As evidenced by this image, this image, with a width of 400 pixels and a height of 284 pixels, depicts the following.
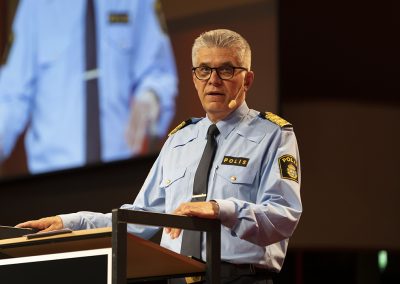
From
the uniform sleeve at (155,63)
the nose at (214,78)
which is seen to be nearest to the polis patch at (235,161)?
the nose at (214,78)

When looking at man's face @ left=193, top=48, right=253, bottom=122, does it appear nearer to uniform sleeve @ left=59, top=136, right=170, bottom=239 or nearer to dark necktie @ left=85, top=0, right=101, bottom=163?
uniform sleeve @ left=59, top=136, right=170, bottom=239

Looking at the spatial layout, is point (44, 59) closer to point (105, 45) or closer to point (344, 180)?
point (105, 45)

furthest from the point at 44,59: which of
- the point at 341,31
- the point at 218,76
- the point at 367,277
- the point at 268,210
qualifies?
the point at 268,210

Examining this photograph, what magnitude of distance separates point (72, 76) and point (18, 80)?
0.52 metres

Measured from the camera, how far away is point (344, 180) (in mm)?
5039

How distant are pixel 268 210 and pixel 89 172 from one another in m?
3.17

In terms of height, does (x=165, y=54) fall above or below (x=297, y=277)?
above

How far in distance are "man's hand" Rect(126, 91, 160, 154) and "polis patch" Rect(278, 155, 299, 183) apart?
7.93 ft

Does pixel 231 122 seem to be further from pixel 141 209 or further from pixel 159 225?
pixel 159 225

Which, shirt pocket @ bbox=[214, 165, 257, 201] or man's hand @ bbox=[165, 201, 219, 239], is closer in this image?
man's hand @ bbox=[165, 201, 219, 239]

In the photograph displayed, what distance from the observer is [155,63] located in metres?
5.02

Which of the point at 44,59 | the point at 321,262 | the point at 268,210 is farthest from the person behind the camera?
the point at 44,59

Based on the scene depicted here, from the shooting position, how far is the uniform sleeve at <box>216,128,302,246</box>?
2303mm


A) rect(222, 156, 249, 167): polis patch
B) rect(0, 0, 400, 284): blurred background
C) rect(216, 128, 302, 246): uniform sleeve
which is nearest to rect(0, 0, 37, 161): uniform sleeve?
rect(0, 0, 400, 284): blurred background
